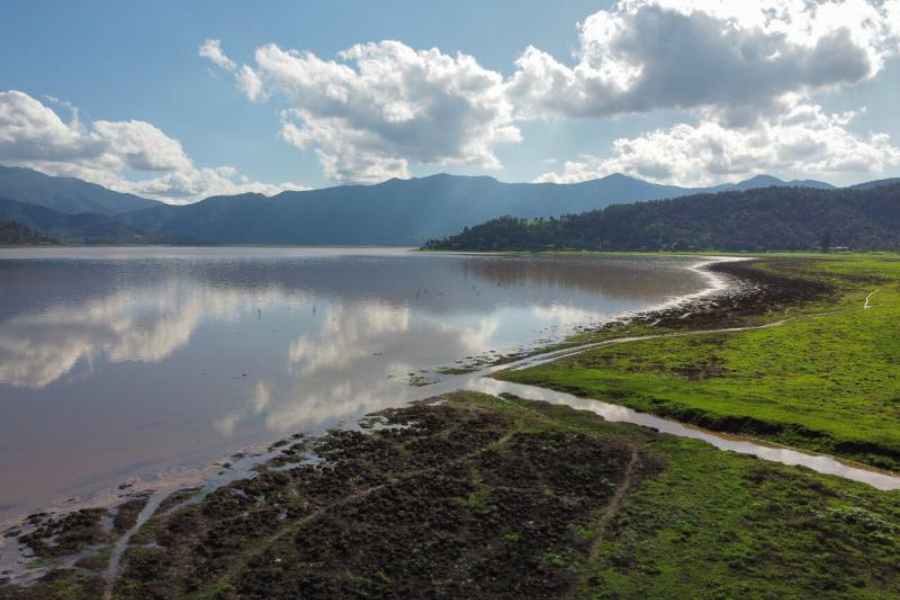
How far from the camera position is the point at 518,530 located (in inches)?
740

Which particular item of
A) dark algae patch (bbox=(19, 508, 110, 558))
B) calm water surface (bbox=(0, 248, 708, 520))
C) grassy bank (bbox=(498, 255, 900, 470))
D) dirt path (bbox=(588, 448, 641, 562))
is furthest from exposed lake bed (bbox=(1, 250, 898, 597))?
calm water surface (bbox=(0, 248, 708, 520))

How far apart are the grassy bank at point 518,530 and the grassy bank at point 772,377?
5.96 meters

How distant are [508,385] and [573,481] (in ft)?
55.7

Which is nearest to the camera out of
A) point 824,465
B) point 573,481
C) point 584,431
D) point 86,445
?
point 573,481

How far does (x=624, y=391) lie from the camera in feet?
121

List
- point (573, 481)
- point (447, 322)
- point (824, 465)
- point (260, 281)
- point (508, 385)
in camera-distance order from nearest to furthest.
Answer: point (573, 481)
point (824, 465)
point (508, 385)
point (447, 322)
point (260, 281)

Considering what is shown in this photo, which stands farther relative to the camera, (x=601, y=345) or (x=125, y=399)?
(x=601, y=345)

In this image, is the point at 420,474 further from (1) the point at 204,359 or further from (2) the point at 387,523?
(1) the point at 204,359

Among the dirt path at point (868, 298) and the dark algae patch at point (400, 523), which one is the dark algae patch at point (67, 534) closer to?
the dark algae patch at point (400, 523)

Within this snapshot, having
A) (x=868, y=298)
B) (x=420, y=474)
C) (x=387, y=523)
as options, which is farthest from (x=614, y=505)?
(x=868, y=298)

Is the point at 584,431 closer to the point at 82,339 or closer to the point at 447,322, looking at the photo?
the point at 447,322

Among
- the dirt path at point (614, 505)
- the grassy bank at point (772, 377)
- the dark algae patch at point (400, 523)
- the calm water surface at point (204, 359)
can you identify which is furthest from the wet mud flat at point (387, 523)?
the grassy bank at point (772, 377)

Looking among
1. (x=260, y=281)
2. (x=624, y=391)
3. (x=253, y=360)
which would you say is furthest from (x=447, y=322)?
(x=260, y=281)

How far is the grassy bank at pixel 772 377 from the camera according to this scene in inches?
1126
